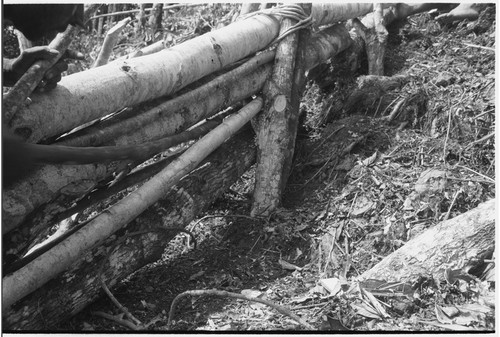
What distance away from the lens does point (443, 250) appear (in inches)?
117

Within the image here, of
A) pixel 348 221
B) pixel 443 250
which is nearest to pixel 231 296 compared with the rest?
pixel 348 221

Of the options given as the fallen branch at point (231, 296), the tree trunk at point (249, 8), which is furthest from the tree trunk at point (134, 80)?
the fallen branch at point (231, 296)

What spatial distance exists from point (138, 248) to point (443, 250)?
5.11 feet

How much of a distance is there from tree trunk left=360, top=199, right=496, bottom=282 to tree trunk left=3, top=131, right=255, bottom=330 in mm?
1102

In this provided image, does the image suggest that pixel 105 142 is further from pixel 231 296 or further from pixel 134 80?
pixel 231 296

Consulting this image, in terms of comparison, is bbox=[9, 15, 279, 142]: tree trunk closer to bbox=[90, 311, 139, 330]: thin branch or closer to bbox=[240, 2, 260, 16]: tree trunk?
bbox=[240, 2, 260, 16]: tree trunk

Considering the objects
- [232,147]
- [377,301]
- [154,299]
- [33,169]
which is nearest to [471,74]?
[232,147]

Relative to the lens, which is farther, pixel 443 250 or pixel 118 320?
pixel 443 250

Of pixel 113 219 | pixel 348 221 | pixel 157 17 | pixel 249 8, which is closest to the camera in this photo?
pixel 113 219

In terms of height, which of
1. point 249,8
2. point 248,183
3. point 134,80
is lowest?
point 248,183

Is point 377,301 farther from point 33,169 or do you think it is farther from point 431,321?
point 33,169

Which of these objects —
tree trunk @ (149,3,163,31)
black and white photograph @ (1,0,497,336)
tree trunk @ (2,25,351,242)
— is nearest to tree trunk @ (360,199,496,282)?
black and white photograph @ (1,0,497,336)

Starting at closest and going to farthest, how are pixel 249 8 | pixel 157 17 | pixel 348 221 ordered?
pixel 348 221
pixel 249 8
pixel 157 17

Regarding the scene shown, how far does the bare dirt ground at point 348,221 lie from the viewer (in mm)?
2844
